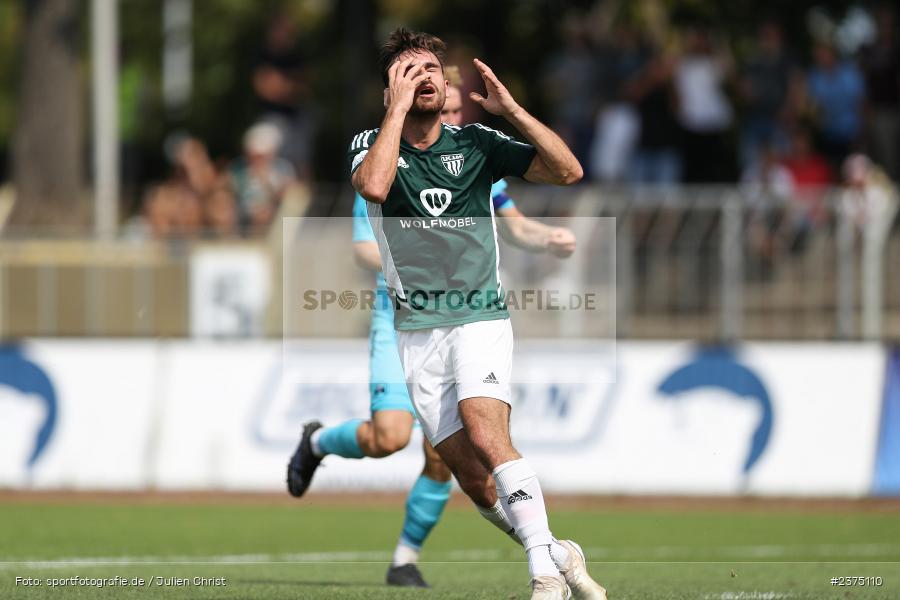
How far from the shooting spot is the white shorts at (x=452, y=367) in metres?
7.18

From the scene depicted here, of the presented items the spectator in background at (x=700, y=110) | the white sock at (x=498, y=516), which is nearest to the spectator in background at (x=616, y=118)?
the spectator in background at (x=700, y=110)

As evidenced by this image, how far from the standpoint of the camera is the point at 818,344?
15219mm

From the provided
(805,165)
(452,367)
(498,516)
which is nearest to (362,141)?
(452,367)

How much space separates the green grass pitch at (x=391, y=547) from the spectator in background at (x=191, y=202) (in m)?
3.93

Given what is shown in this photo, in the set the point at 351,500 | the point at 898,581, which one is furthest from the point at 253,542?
the point at 898,581

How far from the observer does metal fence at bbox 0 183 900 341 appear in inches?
615

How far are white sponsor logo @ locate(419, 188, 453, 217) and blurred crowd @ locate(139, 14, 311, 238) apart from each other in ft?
28.8

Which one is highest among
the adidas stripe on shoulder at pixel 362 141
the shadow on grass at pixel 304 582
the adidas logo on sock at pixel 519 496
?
the adidas stripe on shoulder at pixel 362 141

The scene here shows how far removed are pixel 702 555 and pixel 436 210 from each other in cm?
517

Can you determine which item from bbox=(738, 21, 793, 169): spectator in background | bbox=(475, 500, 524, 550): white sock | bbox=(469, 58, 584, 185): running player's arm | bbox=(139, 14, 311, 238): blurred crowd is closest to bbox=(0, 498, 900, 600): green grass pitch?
bbox=(475, 500, 524, 550): white sock

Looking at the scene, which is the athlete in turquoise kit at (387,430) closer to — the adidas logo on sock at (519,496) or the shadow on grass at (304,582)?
the shadow on grass at (304,582)

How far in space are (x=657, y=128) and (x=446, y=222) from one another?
11068mm

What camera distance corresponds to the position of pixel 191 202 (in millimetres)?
18297

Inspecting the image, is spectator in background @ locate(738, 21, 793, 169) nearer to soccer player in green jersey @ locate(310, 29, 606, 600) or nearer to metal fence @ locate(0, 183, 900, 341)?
metal fence @ locate(0, 183, 900, 341)
